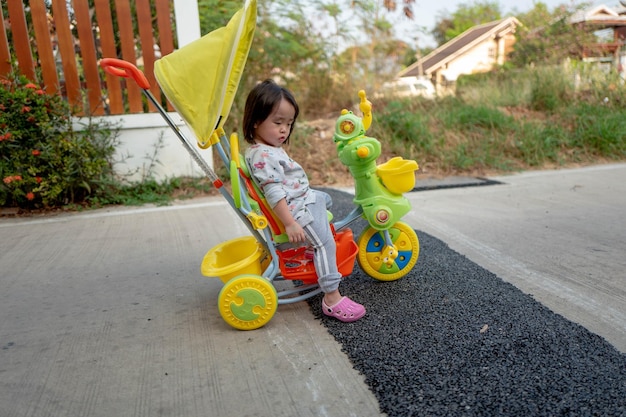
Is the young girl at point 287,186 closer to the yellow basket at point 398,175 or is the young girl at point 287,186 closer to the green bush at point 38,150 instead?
the yellow basket at point 398,175

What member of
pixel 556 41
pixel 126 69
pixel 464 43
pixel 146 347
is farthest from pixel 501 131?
pixel 464 43

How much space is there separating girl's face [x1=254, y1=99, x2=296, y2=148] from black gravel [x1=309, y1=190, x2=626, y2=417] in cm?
91

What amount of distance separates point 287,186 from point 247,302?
0.58 meters

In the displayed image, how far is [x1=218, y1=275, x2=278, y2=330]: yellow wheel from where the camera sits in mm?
2266

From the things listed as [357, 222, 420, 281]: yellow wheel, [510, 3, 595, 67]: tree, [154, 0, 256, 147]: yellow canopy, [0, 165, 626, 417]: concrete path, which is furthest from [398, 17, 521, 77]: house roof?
[154, 0, 256, 147]: yellow canopy

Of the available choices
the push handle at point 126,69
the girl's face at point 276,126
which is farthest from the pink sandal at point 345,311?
the push handle at point 126,69

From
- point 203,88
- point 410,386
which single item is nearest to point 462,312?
point 410,386

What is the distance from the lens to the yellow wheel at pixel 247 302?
89.2 inches

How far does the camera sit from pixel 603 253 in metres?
3.19

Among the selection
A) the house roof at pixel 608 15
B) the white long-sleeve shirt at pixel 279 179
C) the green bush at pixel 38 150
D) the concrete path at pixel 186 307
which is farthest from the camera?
the house roof at pixel 608 15

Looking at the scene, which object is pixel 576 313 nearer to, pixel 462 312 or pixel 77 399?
pixel 462 312

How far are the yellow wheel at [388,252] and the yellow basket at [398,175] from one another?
246 mm

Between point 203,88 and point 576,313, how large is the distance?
2.10 meters

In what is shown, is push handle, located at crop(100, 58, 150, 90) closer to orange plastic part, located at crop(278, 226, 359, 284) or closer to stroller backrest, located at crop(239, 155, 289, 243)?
stroller backrest, located at crop(239, 155, 289, 243)
